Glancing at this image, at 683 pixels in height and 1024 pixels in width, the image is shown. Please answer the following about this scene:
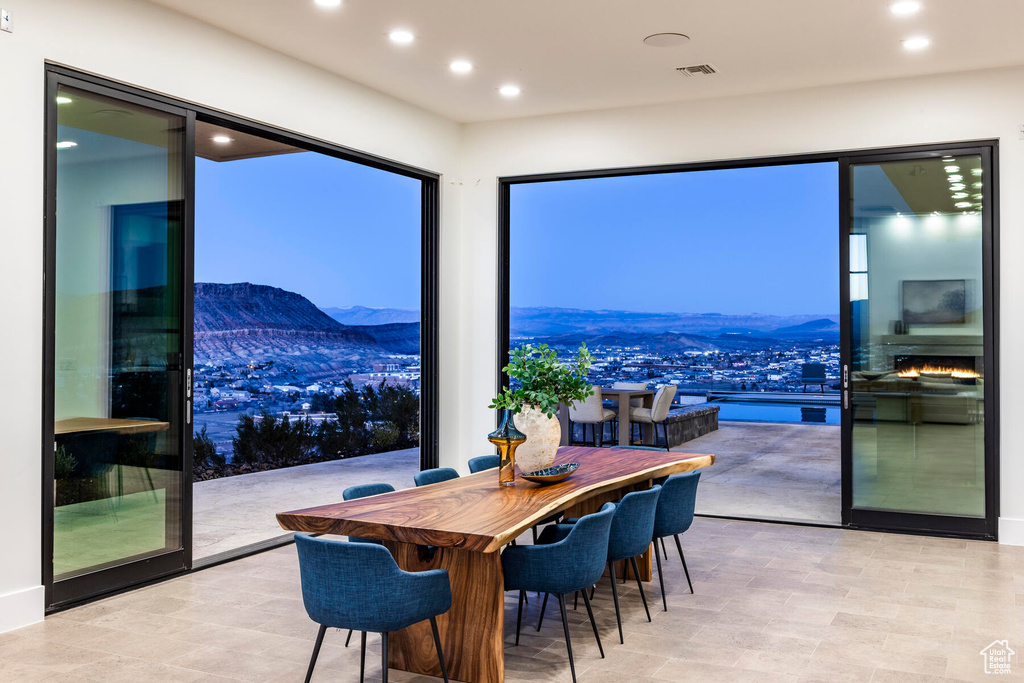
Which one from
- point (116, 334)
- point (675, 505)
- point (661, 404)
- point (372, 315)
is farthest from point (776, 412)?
point (116, 334)

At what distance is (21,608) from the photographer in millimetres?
3990

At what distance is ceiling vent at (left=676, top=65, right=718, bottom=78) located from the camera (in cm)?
592

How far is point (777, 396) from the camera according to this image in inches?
613

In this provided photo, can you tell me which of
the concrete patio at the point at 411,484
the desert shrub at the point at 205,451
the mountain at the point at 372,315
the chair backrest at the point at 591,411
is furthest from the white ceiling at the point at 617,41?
the mountain at the point at 372,315

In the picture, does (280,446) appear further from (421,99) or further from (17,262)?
(17,262)

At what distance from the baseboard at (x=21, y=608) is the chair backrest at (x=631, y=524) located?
271cm

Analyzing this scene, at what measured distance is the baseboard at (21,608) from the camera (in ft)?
12.9

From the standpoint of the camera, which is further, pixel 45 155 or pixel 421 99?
pixel 421 99

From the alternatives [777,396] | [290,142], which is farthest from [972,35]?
[777,396]

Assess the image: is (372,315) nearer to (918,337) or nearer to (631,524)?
(918,337)

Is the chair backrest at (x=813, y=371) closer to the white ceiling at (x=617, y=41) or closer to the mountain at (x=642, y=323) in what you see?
the mountain at (x=642, y=323)

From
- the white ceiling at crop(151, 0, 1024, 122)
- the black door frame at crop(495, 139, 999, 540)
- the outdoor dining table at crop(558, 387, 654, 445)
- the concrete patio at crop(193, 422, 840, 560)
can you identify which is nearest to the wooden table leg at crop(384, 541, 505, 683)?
the concrete patio at crop(193, 422, 840, 560)

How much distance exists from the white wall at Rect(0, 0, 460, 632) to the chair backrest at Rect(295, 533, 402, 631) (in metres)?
2.00

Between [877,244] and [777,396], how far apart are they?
383 inches
